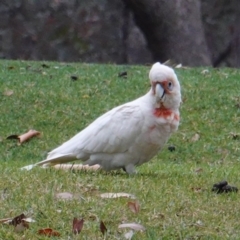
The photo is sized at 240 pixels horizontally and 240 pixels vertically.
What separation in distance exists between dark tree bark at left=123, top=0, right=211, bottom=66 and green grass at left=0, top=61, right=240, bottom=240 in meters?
3.69

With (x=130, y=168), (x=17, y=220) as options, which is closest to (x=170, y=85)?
(x=130, y=168)

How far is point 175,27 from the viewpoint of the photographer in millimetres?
14930

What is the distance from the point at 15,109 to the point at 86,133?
327 cm

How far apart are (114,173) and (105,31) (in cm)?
1001

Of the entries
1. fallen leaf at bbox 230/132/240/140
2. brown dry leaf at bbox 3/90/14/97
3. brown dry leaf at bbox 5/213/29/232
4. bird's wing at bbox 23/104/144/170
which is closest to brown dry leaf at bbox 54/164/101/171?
bird's wing at bbox 23/104/144/170

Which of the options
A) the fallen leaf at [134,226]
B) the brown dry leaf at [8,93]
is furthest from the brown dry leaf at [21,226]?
the brown dry leaf at [8,93]

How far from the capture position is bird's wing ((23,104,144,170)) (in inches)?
217

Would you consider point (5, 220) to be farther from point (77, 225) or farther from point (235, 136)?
point (235, 136)

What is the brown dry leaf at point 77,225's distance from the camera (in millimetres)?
3911

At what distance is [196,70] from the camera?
11.2 m

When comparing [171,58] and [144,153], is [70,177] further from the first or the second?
[171,58]

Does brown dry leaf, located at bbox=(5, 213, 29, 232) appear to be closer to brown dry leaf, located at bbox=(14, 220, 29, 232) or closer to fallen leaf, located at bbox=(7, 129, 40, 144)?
brown dry leaf, located at bbox=(14, 220, 29, 232)

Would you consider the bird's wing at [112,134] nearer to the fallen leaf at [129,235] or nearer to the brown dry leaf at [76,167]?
the brown dry leaf at [76,167]

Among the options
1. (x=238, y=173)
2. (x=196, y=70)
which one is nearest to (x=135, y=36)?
(x=196, y=70)
